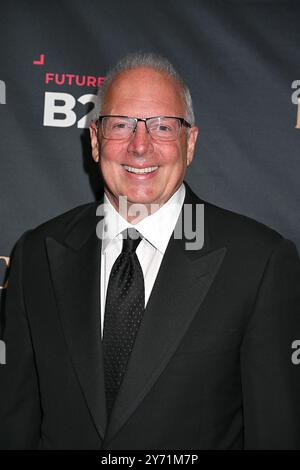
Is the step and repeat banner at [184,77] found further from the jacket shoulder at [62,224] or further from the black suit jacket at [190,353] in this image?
the black suit jacket at [190,353]

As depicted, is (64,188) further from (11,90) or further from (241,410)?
(241,410)

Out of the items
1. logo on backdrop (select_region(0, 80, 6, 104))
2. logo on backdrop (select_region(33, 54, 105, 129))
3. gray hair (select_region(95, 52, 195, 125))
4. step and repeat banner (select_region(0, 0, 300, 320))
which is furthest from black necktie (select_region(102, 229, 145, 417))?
logo on backdrop (select_region(0, 80, 6, 104))

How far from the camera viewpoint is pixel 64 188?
6.31ft

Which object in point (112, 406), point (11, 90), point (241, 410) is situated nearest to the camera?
point (112, 406)

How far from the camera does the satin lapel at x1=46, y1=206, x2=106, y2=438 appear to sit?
1328mm

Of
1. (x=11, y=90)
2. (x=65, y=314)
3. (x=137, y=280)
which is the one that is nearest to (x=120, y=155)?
(x=137, y=280)

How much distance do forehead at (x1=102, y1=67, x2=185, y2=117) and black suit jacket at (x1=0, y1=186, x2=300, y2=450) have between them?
0.35 metres

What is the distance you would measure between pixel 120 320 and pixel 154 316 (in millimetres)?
96

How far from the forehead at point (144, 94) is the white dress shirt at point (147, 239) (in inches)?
9.6

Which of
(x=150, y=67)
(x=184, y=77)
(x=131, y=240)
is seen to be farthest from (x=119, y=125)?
(x=184, y=77)

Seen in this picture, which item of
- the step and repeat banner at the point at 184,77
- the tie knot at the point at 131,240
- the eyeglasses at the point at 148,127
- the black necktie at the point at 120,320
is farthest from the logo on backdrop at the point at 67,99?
the black necktie at the point at 120,320

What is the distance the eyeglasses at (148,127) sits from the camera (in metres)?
1.41

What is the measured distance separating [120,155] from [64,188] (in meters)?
0.55

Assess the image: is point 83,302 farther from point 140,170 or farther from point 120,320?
point 140,170
